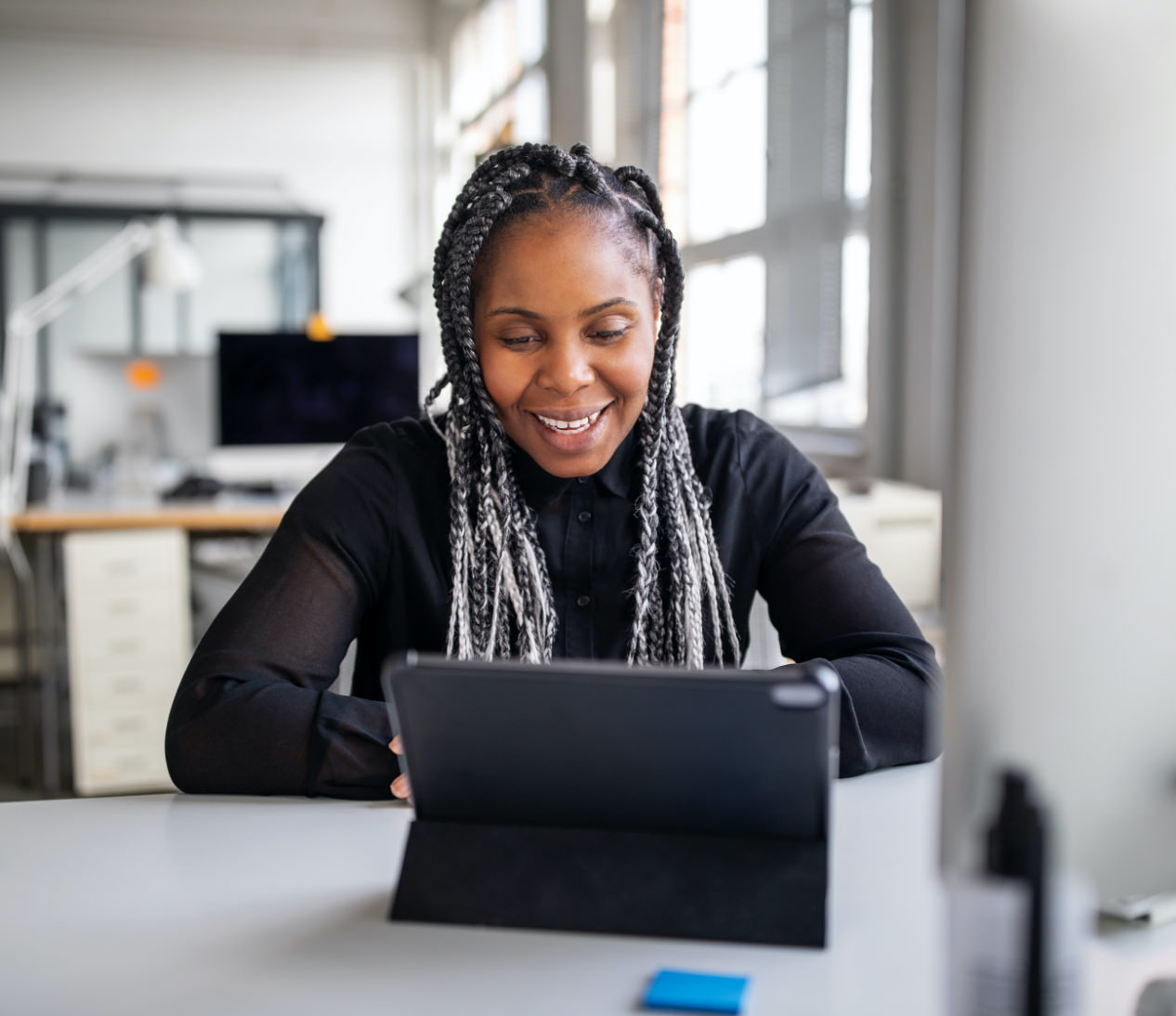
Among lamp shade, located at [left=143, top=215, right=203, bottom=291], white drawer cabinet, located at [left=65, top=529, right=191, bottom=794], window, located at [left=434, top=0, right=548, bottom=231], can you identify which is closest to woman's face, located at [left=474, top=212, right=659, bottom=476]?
white drawer cabinet, located at [left=65, top=529, right=191, bottom=794]

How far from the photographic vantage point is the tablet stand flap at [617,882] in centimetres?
67

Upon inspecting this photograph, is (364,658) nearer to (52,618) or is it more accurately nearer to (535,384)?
(535,384)

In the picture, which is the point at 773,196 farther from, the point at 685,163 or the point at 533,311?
the point at 533,311

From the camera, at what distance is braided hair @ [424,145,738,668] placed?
1229mm

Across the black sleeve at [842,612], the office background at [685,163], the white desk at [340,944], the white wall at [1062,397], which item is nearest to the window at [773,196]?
the office background at [685,163]

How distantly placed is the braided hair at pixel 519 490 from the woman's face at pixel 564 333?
0.03 m

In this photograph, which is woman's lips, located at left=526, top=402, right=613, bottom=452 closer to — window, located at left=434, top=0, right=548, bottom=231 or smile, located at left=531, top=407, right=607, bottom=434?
smile, located at left=531, top=407, right=607, bottom=434

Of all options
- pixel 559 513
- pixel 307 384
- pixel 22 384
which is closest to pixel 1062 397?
pixel 559 513

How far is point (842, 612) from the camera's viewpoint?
1.23 m

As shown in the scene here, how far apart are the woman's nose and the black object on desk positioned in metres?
0.58

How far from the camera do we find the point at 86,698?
312cm

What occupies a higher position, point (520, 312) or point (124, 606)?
point (520, 312)

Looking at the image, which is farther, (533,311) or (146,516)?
(146,516)

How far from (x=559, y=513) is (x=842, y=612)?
33cm
